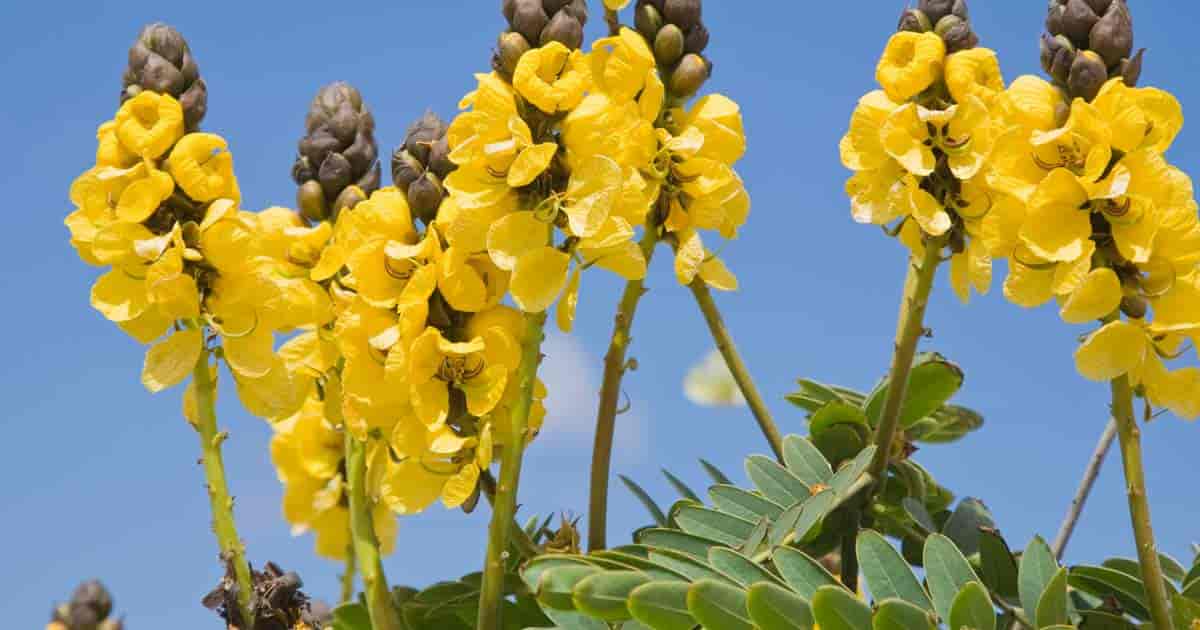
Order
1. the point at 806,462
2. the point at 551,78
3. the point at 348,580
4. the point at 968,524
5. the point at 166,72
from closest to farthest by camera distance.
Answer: the point at 551,78 < the point at 166,72 < the point at 806,462 < the point at 968,524 < the point at 348,580

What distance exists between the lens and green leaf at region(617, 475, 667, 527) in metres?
2.99

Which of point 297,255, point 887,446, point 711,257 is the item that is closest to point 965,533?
point 887,446

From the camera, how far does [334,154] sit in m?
2.72

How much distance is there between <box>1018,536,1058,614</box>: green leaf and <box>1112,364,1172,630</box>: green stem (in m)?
0.14

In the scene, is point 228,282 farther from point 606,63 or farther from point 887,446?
point 887,446

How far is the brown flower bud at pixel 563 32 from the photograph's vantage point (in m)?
2.29

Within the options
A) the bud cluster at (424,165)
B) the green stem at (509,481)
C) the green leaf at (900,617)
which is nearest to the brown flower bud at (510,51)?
the bud cluster at (424,165)

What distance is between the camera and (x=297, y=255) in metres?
2.74

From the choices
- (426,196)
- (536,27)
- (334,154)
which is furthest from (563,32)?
(334,154)

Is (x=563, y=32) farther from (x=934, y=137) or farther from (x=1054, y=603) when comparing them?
(x=1054, y=603)

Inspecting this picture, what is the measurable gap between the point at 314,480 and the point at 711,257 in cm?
131

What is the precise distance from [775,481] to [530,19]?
97 centimetres

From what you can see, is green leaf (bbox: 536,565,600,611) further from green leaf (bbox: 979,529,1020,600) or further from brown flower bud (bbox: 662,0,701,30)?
brown flower bud (bbox: 662,0,701,30)

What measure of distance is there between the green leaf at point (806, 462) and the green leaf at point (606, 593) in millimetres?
685
